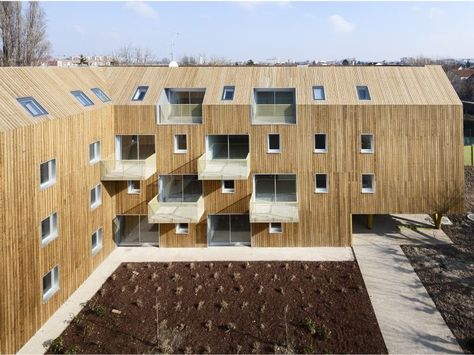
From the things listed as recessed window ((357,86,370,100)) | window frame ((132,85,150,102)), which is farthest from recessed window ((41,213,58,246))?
recessed window ((357,86,370,100))

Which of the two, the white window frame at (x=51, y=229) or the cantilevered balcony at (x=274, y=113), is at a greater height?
the cantilevered balcony at (x=274, y=113)

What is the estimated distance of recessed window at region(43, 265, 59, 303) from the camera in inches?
581

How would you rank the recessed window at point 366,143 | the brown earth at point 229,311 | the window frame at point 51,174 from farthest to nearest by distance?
the recessed window at point 366,143, the window frame at point 51,174, the brown earth at point 229,311

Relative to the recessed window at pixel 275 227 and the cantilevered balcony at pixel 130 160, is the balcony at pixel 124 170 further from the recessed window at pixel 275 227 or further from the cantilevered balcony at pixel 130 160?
the recessed window at pixel 275 227

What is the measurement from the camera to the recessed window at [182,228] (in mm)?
21203

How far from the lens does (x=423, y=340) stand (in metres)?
13.1

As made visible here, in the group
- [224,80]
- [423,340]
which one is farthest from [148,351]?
[224,80]

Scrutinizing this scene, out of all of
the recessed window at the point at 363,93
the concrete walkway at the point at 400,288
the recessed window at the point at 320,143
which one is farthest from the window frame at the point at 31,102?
the recessed window at the point at 363,93

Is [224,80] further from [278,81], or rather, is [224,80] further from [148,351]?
[148,351]

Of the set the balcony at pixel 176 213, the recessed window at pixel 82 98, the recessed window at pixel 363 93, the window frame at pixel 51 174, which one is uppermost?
the recessed window at pixel 363 93

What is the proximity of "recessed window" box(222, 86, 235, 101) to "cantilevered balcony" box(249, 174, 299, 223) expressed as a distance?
13.0 feet

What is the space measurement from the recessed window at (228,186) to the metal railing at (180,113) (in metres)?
3.17

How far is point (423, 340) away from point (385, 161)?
9.38 meters

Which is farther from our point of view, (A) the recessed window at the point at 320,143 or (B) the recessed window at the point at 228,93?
(B) the recessed window at the point at 228,93
